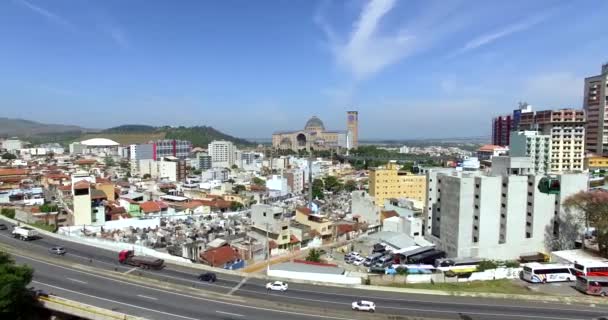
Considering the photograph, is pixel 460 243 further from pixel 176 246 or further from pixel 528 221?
pixel 176 246

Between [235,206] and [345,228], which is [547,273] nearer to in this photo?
[345,228]

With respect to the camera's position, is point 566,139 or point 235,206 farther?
point 566,139

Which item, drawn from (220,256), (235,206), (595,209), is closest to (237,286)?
(220,256)

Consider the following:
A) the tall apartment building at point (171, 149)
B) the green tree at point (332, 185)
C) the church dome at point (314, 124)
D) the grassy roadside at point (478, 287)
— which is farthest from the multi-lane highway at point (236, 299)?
the church dome at point (314, 124)

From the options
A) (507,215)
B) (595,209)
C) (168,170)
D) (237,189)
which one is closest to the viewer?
(595,209)

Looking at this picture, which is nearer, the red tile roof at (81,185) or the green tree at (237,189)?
the red tile roof at (81,185)

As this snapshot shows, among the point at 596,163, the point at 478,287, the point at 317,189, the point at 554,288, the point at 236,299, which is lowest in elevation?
the point at 317,189

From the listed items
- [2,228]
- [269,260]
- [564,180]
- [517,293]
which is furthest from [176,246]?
[564,180]

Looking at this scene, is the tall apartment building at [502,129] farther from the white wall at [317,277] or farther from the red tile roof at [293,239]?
the white wall at [317,277]
